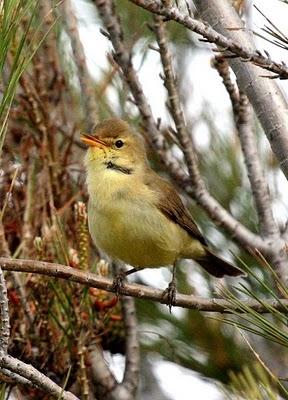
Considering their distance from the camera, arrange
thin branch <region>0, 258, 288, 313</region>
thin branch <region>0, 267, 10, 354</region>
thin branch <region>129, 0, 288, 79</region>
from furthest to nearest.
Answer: thin branch <region>0, 258, 288, 313</region> → thin branch <region>0, 267, 10, 354</region> → thin branch <region>129, 0, 288, 79</region>

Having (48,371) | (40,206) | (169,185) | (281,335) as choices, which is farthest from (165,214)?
(281,335)

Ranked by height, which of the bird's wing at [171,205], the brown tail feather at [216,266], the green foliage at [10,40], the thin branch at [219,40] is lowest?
the brown tail feather at [216,266]

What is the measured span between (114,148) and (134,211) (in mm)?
322

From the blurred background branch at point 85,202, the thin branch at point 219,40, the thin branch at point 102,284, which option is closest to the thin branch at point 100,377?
the blurred background branch at point 85,202

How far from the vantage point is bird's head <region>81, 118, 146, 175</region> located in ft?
10.5

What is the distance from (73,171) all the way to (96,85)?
548mm

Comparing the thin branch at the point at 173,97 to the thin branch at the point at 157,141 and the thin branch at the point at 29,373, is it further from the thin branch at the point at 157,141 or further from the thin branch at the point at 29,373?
the thin branch at the point at 29,373

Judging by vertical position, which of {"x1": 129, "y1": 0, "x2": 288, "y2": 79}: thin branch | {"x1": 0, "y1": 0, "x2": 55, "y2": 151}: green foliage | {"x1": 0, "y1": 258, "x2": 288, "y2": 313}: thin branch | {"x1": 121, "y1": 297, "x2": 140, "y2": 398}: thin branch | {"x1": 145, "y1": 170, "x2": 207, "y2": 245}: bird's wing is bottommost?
{"x1": 121, "y1": 297, "x2": 140, "y2": 398}: thin branch

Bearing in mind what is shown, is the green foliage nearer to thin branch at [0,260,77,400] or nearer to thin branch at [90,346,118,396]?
thin branch at [0,260,77,400]

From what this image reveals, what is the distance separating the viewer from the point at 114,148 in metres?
3.28

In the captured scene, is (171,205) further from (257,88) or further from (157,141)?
(257,88)

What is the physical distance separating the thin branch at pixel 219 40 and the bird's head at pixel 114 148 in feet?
4.39

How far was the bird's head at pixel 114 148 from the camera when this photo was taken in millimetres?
3191

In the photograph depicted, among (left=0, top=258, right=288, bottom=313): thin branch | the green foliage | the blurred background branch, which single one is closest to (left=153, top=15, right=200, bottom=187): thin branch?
the blurred background branch
